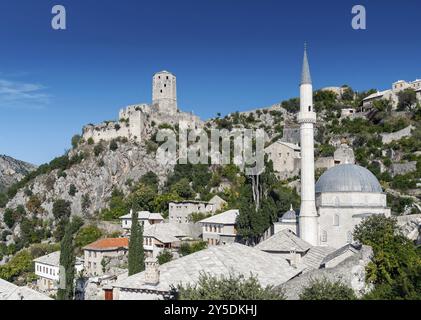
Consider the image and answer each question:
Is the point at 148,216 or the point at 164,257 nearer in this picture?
the point at 164,257

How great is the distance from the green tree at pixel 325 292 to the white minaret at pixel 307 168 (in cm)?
1651

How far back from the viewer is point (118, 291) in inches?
805

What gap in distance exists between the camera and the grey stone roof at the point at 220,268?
19486 millimetres

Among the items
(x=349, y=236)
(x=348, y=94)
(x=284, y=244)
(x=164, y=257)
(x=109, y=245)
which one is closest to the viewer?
(x=284, y=244)

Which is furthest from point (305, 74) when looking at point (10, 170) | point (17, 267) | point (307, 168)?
point (10, 170)

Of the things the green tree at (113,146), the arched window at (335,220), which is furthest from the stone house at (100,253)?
the green tree at (113,146)

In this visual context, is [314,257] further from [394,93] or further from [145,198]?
[394,93]

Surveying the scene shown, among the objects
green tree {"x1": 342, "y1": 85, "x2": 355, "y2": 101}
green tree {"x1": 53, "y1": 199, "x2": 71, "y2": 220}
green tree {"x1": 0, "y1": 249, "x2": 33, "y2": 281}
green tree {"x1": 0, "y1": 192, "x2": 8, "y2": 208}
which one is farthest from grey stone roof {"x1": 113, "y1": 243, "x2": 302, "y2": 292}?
green tree {"x1": 342, "y1": 85, "x2": 355, "y2": 101}

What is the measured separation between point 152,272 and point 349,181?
1873 centimetres

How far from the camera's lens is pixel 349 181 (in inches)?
1321

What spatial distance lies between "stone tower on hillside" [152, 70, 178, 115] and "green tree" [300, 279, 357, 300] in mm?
62068

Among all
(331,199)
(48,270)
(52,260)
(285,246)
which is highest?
(331,199)

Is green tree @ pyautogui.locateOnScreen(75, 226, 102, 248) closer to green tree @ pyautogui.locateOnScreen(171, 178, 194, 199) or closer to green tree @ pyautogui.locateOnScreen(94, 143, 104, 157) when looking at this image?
green tree @ pyautogui.locateOnScreen(171, 178, 194, 199)

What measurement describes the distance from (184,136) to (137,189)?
14.3 metres
